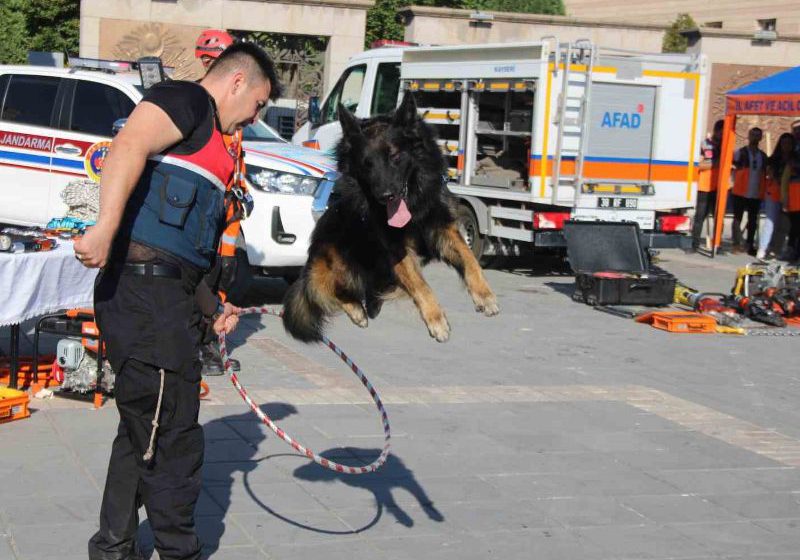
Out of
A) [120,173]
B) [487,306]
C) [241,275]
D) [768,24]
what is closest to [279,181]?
[241,275]

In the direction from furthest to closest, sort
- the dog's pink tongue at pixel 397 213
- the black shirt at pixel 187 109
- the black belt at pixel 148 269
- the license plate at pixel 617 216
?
1. the license plate at pixel 617 216
2. the dog's pink tongue at pixel 397 213
3. the black belt at pixel 148 269
4. the black shirt at pixel 187 109

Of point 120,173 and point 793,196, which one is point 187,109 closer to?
point 120,173

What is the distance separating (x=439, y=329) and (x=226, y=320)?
3.39 ft

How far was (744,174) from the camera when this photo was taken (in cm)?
1934

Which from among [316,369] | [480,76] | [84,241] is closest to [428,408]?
[316,369]

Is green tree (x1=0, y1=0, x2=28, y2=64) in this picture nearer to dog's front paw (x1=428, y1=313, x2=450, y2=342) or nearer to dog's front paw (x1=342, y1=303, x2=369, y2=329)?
dog's front paw (x1=342, y1=303, x2=369, y2=329)

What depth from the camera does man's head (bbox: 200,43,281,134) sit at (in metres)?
4.38

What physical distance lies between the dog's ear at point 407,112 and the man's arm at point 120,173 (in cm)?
105

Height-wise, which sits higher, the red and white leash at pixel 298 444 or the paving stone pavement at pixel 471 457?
the red and white leash at pixel 298 444

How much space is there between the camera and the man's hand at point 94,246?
12.7 ft

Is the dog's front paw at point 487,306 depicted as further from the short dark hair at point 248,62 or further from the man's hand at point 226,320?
the short dark hair at point 248,62

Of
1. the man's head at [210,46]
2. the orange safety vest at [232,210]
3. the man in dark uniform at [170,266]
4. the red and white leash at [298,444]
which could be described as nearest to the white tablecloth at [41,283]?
the orange safety vest at [232,210]

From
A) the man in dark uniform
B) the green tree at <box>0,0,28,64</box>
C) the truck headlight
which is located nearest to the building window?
the green tree at <box>0,0,28,64</box>

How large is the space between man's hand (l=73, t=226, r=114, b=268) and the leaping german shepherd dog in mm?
1180
